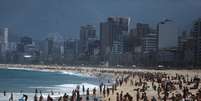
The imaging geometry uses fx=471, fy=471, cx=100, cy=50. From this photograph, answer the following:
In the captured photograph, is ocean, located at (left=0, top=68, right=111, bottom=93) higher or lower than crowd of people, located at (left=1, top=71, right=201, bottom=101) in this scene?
lower

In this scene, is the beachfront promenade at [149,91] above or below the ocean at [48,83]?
above

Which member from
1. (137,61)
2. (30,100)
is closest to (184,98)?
(30,100)

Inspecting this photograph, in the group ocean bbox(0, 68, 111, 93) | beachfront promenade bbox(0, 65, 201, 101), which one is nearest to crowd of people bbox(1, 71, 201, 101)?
beachfront promenade bbox(0, 65, 201, 101)

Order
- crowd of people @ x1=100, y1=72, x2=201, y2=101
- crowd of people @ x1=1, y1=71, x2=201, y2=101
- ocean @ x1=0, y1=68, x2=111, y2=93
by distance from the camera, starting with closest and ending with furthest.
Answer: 1. crowd of people @ x1=100, y1=72, x2=201, y2=101
2. crowd of people @ x1=1, y1=71, x2=201, y2=101
3. ocean @ x1=0, y1=68, x2=111, y2=93

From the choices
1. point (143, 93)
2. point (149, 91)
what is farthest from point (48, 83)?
point (143, 93)

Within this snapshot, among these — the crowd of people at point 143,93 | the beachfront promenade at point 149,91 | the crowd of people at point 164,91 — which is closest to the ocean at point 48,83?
the beachfront promenade at point 149,91

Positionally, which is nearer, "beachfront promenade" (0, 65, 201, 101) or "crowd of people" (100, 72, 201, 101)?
"crowd of people" (100, 72, 201, 101)

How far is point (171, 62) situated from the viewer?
16838 centimetres

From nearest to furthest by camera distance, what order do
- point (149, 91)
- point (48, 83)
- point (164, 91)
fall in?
point (164, 91), point (149, 91), point (48, 83)

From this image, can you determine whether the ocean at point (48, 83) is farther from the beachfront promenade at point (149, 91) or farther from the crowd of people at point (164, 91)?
the crowd of people at point (164, 91)

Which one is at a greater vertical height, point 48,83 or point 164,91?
point 164,91

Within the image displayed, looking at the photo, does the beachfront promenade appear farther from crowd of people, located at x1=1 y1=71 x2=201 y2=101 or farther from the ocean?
the ocean

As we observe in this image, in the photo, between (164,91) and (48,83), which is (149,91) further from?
(48,83)

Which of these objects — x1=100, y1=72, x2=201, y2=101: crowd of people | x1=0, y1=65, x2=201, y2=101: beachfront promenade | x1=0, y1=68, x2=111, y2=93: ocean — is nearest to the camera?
x1=100, y1=72, x2=201, y2=101: crowd of people
